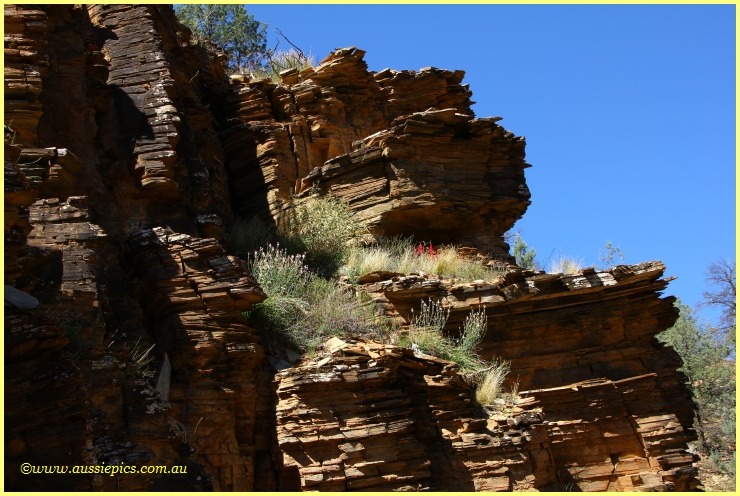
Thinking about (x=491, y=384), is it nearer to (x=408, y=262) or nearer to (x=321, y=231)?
(x=408, y=262)

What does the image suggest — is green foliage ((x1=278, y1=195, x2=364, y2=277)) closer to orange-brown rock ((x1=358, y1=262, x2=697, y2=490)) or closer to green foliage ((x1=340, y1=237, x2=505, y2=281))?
green foliage ((x1=340, y1=237, x2=505, y2=281))

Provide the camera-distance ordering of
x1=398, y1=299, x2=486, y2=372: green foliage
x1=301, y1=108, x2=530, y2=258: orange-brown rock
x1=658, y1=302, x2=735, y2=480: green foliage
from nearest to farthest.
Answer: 1. x1=398, y1=299, x2=486, y2=372: green foliage
2. x1=301, y1=108, x2=530, y2=258: orange-brown rock
3. x1=658, y1=302, x2=735, y2=480: green foliage

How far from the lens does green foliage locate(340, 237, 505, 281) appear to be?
14.6 metres

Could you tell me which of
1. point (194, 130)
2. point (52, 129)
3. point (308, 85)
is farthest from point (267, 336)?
point (308, 85)

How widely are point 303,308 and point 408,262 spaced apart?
3034 mm

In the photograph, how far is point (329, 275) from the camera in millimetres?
14562

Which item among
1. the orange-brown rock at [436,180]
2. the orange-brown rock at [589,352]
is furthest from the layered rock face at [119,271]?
the orange-brown rock at [589,352]

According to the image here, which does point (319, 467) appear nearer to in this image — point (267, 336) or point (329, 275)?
point (267, 336)

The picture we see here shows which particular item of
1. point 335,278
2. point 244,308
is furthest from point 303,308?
point 335,278

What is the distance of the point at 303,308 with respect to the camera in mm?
12531

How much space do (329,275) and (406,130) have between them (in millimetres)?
3327

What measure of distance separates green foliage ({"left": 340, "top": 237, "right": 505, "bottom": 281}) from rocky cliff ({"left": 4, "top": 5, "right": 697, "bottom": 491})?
2.49ft

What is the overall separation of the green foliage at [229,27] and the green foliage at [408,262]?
11.4 meters

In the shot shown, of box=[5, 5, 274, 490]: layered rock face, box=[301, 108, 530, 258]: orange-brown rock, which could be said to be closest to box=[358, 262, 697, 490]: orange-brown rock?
box=[301, 108, 530, 258]: orange-brown rock
